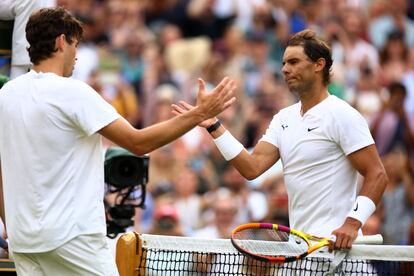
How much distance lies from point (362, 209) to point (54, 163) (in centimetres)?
200

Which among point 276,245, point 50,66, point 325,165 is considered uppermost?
point 50,66

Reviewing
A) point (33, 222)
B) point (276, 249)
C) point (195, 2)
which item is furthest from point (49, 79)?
point (195, 2)

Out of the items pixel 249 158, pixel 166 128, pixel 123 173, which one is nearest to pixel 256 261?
pixel 249 158

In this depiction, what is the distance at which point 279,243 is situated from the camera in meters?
7.82

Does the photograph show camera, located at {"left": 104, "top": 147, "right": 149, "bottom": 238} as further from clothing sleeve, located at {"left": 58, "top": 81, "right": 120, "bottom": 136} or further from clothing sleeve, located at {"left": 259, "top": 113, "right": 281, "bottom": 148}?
clothing sleeve, located at {"left": 58, "top": 81, "right": 120, "bottom": 136}

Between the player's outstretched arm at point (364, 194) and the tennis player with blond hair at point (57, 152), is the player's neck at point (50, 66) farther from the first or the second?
the player's outstretched arm at point (364, 194)

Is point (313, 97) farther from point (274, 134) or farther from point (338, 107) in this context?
point (274, 134)

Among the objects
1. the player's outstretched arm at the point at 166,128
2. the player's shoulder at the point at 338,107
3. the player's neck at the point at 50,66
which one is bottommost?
the player's outstretched arm at the point at 166,128

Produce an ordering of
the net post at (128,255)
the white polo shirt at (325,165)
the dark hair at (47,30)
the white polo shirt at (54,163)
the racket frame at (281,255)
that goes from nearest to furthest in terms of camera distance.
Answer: the white polo shirt at (54,163)
the dark hair at (47,30)
the racket frame at (281,255)
the white polo shirt at (325,165)
the net post at (128,255)

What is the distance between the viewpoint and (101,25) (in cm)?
1631

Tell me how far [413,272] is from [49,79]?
2.84m

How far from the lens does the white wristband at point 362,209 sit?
7637 millimetres

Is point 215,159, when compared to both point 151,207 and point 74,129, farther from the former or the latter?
point 74,129

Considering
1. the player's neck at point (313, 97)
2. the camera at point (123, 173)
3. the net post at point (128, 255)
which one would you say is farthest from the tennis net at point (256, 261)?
the camera at point (123, 173)
